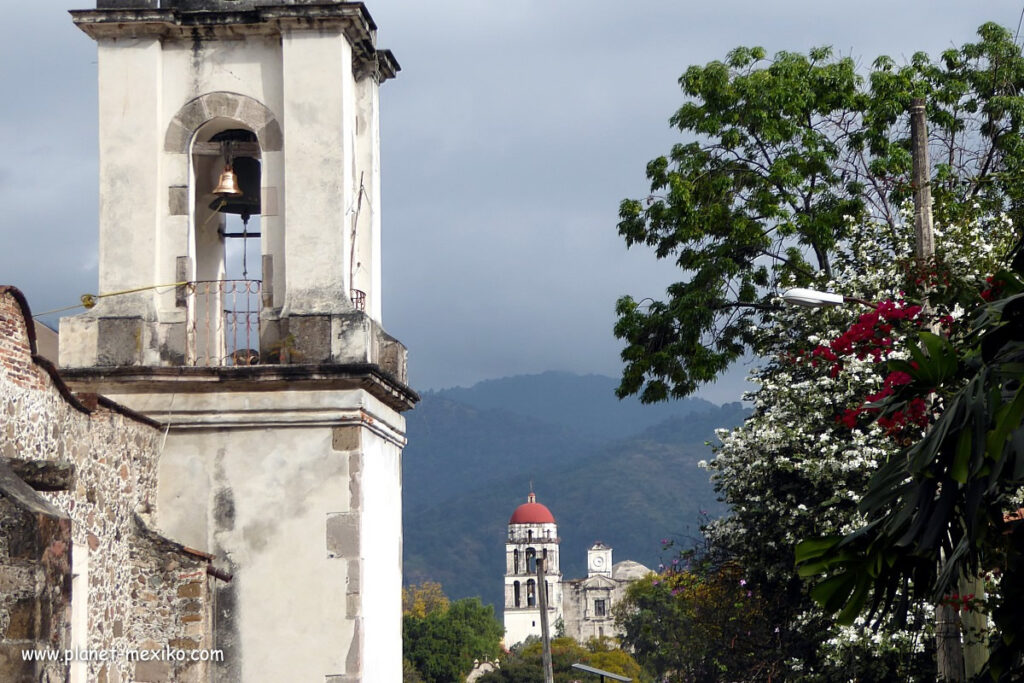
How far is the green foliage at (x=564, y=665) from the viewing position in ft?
325

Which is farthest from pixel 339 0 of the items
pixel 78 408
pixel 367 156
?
pixel 78 408

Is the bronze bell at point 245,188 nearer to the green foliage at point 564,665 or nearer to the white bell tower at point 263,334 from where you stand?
the white bell tower at point 263,334

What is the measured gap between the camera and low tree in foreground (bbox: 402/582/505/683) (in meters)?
112

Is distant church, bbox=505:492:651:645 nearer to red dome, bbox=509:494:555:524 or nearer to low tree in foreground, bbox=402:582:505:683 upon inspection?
red dome, bbox=509:494:555:524

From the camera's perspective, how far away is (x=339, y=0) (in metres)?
15.0

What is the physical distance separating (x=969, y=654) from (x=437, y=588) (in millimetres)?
125070

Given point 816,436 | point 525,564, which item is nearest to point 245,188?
point 816,436

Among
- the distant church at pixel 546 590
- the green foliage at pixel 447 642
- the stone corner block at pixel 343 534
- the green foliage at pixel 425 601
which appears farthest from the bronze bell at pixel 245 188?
the distant church at pixel 546 590

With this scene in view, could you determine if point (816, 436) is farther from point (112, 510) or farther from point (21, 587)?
point (21, 587)

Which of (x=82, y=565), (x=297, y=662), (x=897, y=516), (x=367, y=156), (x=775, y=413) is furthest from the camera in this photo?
(x=775, y=413)

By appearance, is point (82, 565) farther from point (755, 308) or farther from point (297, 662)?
point (755, 308)

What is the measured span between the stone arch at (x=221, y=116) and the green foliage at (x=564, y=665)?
81162 mm

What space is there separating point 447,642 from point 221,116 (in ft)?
333

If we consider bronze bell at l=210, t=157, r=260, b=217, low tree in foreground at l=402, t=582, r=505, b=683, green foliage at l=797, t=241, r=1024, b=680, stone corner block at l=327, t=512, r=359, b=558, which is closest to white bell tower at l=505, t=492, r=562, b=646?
low tree in foreground at l=402, t=582, r=505, b=683
